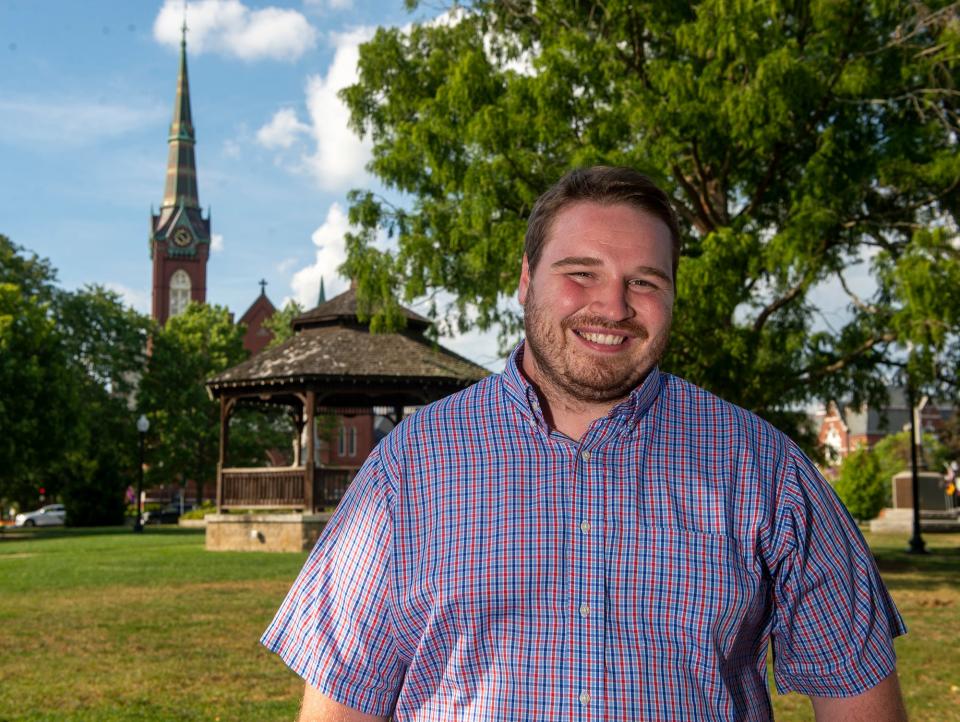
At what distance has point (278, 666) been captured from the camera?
9.31 metres

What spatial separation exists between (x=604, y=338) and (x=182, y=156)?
117009 mm

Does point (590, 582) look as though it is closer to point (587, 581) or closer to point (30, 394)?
point (587, 581)

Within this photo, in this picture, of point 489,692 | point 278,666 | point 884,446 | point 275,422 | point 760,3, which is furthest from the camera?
point 884,446

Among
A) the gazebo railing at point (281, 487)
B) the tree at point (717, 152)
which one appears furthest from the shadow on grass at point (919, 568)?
the gazebo railing at point (281, 487)

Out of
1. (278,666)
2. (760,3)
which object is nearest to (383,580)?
(278,666)

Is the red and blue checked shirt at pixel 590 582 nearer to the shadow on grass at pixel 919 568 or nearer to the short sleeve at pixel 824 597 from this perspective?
the short sleeve at pixel 824 597

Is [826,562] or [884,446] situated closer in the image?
[826,562]

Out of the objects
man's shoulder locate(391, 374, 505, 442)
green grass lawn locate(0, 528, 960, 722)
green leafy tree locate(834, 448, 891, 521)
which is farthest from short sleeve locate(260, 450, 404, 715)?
green leafy tree locate(834, 448, 891, 521)

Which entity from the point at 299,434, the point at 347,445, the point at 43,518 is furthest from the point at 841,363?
the point at 347,445

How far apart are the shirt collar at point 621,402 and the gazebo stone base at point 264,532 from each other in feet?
75.6

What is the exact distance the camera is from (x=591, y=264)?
7.43 feet

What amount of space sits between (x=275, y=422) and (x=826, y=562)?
58.9 meters

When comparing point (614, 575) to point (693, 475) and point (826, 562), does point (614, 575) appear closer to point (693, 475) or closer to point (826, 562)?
point (693, 475)

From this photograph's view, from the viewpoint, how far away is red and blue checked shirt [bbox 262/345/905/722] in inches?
81.2
